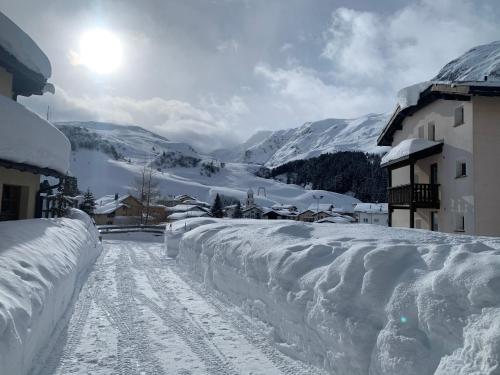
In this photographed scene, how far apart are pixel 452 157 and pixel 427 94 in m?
3.24

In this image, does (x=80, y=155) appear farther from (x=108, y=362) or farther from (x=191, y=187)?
(x=108, y=362)

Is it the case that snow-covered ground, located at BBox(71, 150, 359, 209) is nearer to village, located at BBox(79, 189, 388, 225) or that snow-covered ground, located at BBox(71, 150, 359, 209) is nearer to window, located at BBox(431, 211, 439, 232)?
village, located at BBox(79, 189, 388, 225)

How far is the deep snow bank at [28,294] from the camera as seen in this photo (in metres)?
3.56

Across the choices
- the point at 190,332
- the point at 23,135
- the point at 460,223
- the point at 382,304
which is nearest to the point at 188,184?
the point at 460,223

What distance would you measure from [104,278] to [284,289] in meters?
7.00

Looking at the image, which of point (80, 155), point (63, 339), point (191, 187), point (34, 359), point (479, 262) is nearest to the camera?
point (479, 262)

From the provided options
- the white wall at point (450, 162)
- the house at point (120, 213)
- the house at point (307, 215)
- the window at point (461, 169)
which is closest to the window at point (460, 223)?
the white wall at point (450, 162)

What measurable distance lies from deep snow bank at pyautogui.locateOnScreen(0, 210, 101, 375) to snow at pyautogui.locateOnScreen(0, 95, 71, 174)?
2238mm

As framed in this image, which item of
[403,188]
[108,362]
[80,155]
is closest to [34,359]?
[108,362]

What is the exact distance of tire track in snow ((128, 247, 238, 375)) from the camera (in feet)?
15.7

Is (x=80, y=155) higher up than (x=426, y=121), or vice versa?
(x=80, y=155)

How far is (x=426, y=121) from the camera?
1673 centimetres

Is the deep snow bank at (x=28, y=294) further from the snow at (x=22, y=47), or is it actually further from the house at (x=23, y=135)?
the snow at (x=22, y=47)

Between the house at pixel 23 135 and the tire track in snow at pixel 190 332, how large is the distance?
4.76 m
